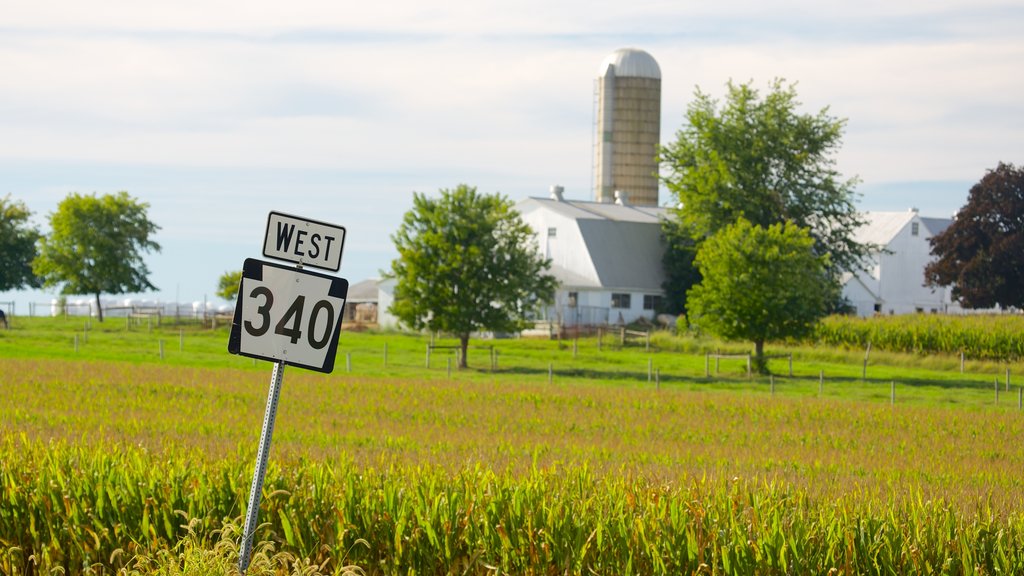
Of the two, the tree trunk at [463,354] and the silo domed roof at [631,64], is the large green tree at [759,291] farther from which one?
the silo domed roof at [631,64]

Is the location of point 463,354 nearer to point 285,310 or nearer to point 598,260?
point 598,260

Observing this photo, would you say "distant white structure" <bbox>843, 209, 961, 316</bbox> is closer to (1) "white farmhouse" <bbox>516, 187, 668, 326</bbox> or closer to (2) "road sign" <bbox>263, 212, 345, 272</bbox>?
(1) "white farmhouse" <bbox>516, 187, 668, 326</bbox>

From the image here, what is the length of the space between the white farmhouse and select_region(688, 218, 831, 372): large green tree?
58.0 ft

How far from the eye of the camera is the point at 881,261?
88250mm

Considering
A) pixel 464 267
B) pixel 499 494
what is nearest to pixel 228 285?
pixel 464 267

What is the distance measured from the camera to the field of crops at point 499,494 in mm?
10984

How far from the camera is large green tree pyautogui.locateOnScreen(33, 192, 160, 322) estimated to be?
85062mm

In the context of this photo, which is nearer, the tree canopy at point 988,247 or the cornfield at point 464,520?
the cornfield at point 464,520

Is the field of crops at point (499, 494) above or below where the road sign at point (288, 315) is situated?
below

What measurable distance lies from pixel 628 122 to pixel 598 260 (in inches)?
798

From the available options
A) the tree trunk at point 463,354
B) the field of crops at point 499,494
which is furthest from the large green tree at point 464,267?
the field of crops at point 499,494

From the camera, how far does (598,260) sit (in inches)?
3002

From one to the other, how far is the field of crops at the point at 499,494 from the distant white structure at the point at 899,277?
55.4 meters

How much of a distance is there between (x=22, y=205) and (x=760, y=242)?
5946cm
